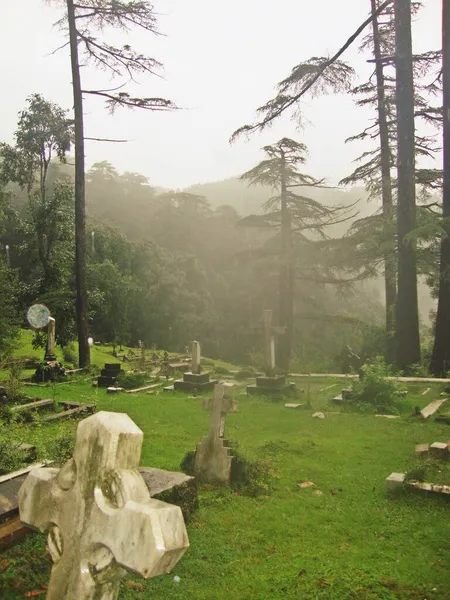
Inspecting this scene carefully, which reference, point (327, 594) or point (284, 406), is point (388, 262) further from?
point (327, 594)

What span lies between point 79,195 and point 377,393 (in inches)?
486

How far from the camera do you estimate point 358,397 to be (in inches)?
407

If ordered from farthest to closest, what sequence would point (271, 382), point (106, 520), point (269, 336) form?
point (269, 336) → point (271, 382) → point (106, 520)

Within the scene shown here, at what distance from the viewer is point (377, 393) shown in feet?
33.2

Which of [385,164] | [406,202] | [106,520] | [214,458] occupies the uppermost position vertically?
[385,164]

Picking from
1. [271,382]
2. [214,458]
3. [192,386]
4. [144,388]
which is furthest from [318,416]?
[144,388]

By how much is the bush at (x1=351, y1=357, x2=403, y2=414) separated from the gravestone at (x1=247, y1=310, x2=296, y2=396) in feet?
6.42

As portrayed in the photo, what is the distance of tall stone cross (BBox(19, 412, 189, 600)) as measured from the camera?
1.97 meters

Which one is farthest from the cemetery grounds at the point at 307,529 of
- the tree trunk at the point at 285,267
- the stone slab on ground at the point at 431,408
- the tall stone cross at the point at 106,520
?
the tree trunk at the point at 285,267

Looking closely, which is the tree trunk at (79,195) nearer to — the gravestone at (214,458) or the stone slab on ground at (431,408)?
the stone slab on ground at (431,408)

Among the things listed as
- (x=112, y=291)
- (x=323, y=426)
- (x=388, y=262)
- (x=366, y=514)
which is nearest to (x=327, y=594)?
(x=366, y=514)

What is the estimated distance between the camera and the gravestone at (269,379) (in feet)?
38.8

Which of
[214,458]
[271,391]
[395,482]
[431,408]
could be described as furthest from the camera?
[271,391]

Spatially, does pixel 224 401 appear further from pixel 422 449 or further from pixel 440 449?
pixel 440 449
